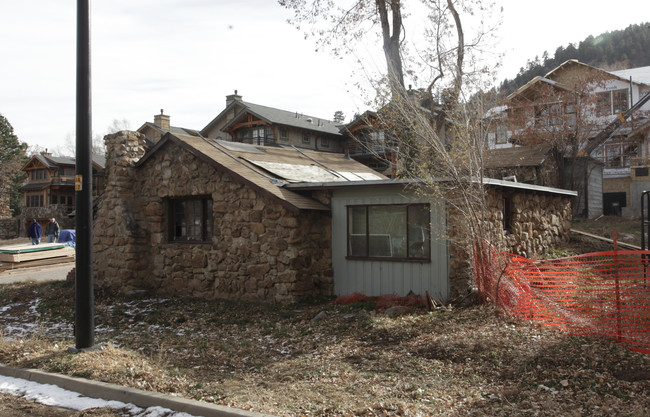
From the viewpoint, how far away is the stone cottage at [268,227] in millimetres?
10625

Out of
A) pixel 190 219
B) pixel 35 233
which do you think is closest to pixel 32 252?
pixel 35 233

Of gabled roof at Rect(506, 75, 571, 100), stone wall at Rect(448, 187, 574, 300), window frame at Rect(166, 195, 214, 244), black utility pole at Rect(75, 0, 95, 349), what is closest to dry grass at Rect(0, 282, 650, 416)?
black utility pole at Rect(75, 0, 95, 349)

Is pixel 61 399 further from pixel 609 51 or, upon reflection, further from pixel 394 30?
pixel 609 51

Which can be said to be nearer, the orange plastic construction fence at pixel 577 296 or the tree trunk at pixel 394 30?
the orange plastic construction fence at pixel 577 296

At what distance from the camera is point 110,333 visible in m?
9.13

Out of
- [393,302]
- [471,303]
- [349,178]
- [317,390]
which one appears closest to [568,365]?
[317,390]

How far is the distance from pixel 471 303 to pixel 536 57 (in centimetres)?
6331

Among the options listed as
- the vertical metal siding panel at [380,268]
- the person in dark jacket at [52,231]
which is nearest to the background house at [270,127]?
the person in dark jacket at [52,231]

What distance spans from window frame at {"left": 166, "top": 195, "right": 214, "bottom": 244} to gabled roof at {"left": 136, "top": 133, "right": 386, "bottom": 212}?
3.85 ft

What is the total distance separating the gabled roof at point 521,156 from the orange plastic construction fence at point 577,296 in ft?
42.6

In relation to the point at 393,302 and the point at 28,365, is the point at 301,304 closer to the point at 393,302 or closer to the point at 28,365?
the point at 393,302

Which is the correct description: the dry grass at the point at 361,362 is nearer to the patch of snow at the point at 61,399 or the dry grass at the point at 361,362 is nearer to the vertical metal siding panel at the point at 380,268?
the patch of snow at the point at 61,399

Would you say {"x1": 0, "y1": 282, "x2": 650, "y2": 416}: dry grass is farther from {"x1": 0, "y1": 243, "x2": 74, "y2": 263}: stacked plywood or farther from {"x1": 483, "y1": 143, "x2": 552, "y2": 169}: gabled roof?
{"x1": 483, "y1": 143, "x2": 552, "y2": 169}: gabled roof

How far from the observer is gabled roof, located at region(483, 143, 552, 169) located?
73.0 feet
